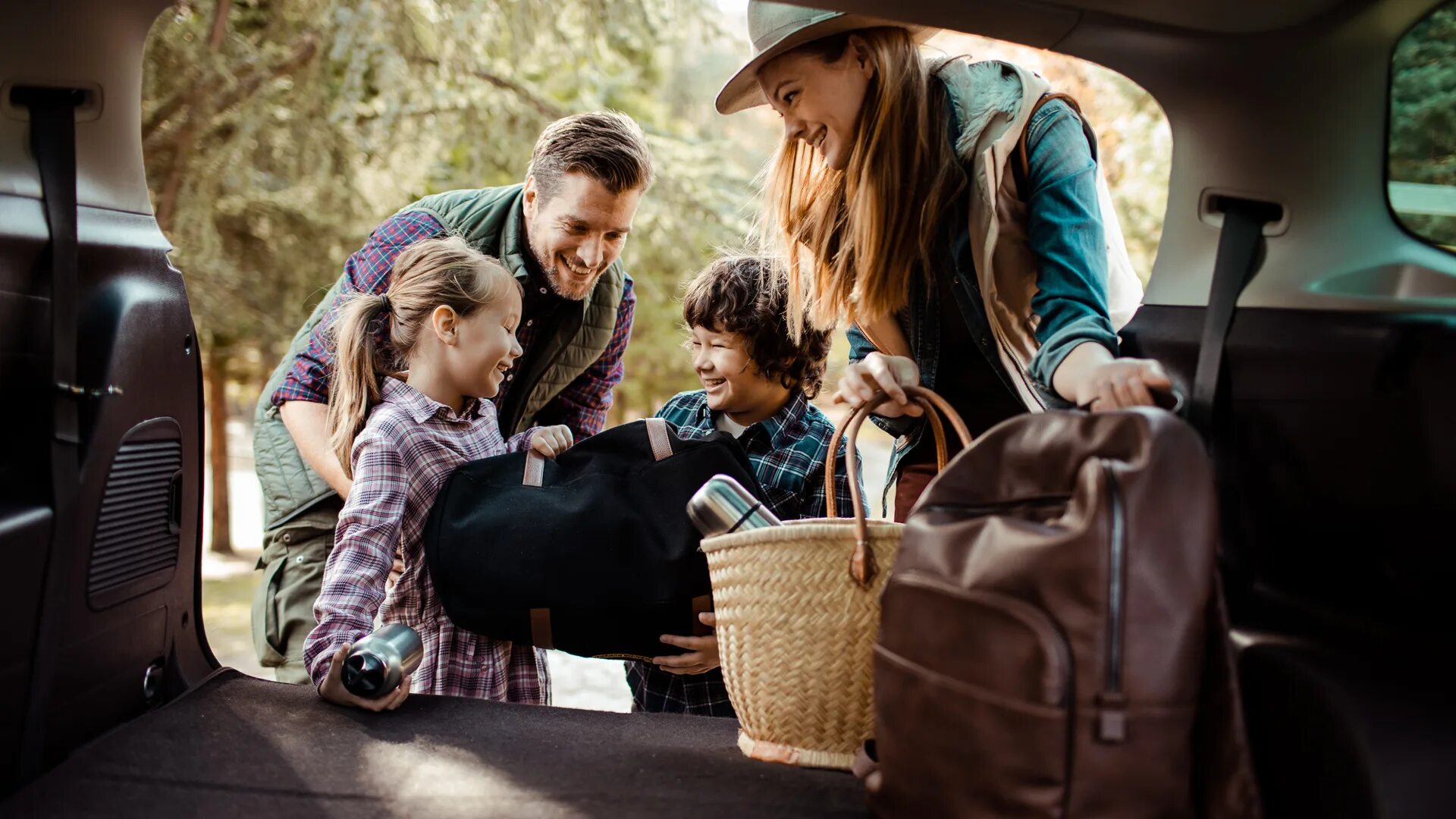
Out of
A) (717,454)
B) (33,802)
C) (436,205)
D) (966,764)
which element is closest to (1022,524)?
(966,764)

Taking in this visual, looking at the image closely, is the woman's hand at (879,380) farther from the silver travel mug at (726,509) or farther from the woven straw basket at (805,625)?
the silver travel mug at (726,509)

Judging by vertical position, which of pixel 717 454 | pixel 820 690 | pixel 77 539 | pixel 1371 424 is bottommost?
pixel 820 690

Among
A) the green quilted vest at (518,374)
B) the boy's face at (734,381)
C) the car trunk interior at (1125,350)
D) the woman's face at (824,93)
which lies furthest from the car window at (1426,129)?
the green quilted vest at (518,374)

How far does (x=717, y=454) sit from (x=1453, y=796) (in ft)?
3.62

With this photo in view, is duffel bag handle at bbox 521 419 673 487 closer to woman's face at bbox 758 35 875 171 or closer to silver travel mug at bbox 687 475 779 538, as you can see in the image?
silver travel mug at bbox 687 475 779 538

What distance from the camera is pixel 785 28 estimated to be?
1.86 metres

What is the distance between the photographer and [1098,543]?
1127 millimetres

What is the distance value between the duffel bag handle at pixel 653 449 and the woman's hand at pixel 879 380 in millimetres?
317

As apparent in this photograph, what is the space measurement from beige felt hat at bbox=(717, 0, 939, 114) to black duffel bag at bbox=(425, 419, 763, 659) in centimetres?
64

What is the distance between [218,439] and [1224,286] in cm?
859

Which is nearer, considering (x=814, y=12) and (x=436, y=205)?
(x=814, y=12)

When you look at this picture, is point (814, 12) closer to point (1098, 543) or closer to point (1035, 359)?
point (1035, 359)

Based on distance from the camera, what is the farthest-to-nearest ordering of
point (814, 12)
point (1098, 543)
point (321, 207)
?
1. point (321, 207)
2. point (814, 12)
3. point (1098, 543)

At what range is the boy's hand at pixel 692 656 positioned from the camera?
73.6 inches
